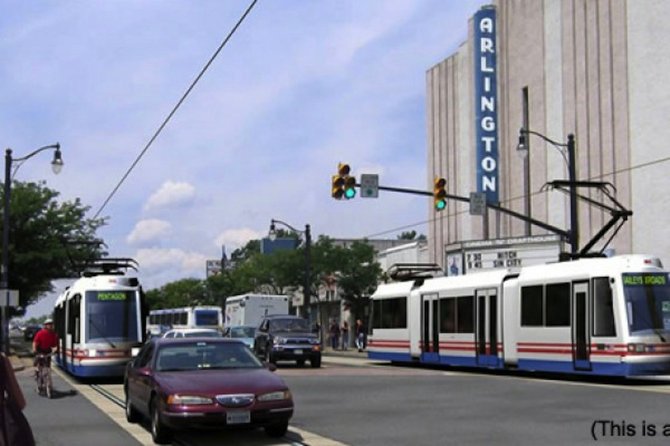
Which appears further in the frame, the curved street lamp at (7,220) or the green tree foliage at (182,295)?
the green tree foliage at (182,295)

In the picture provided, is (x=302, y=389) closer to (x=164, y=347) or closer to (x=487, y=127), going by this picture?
(x=164, y=347)

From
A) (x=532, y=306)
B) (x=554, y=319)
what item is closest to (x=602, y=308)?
(x=554, y=319)

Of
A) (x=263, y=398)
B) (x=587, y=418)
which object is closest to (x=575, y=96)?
(x=587, y=418)

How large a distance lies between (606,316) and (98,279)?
1405cm

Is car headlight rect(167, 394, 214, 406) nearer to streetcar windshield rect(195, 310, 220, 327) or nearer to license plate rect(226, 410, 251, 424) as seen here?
license plate rect(226, 410, 251, 424)

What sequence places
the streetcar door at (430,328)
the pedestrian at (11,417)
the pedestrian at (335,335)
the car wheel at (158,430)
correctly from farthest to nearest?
the pedestrian at (335,335) < the streetcar door at (430,328) < the car wheel at (158,430) < the pedestrian at (11,417)

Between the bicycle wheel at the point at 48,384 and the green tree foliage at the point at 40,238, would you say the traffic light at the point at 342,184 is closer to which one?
the bicycle wheel at the point at 48,384

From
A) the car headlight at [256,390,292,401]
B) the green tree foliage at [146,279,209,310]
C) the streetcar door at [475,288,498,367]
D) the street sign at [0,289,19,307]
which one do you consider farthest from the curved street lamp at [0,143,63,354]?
the green tree foliage at [146,279,209,310]

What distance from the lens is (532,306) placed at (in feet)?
85.1

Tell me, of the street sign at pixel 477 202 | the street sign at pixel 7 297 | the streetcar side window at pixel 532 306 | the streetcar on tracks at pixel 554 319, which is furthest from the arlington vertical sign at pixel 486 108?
the street sign at pixel 7 297

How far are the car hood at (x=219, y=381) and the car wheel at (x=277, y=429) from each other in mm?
494

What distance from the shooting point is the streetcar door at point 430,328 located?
3149cm

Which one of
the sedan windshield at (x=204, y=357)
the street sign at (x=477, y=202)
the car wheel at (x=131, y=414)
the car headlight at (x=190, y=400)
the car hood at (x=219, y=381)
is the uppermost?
the street sign at (x=477, y=202)

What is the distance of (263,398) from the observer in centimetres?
1292
